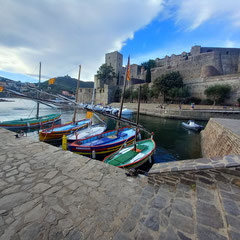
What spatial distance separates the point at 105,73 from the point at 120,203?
53.3 meters

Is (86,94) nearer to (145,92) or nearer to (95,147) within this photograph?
(145,92)

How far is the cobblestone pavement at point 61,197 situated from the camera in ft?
5.41

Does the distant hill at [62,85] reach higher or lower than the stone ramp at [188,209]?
higher

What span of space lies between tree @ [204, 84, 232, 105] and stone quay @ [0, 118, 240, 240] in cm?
3013

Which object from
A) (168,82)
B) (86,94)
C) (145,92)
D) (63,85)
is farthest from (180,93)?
(63,85)

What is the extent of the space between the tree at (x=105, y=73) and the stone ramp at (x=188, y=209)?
52.9 metres

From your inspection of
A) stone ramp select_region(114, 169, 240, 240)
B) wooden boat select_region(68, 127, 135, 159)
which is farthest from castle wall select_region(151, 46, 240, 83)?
stone ramp select_region(114, 169, 240, 240)

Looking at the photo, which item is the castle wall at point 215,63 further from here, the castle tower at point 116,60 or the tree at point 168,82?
the castle tower at point 116,60

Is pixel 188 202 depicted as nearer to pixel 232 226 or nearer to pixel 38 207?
pixel 232 226

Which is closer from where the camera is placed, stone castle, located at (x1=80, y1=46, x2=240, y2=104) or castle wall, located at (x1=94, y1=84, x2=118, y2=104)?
stone castle, located at (x1=80, y1=46, x2=240, y2=104)

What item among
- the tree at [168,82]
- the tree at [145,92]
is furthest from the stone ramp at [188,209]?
the tree at [145,92]

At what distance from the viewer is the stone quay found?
61.0 inches

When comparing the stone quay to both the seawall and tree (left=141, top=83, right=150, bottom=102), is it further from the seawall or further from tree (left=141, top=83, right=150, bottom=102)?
tree (left=141, top=83, right=150, bottom=102)

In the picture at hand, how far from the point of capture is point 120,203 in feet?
7.07
